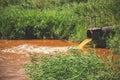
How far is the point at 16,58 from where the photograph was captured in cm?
1259

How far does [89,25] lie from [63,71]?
7890 millimetres

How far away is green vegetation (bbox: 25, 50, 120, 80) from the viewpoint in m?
7.05

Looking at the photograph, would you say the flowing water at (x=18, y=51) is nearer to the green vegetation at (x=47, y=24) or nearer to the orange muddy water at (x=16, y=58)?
the orange muddy water at (x=16, y=58)

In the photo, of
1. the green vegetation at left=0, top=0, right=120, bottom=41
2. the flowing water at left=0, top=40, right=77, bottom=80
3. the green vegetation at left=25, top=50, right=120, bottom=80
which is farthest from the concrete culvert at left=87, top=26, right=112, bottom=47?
the green vegetation at left=25, top=50, right=120, bottom=80

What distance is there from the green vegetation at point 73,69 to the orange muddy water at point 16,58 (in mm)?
1127

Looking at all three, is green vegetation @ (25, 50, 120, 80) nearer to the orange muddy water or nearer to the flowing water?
the orange muddy water

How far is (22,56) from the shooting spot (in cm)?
1289

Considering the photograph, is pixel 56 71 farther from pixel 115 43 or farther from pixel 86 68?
pixel 115 43

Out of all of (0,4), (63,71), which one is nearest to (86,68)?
(63,71)

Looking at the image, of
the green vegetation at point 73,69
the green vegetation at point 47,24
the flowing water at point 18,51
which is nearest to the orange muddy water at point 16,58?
the flowing water at point 18,51

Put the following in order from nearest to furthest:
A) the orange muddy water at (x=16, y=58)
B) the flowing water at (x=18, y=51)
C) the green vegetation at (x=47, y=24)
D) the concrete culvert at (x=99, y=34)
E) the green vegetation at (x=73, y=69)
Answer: the green vegetation at (x=73, y=69), the orange muddy water at (x=16, y=58), the flowing water at (x=18, y=51), the concrete culvert at (x=99, y=34), the green vegetation at (x=47, y=24)

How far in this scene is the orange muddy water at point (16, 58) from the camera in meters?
10.1

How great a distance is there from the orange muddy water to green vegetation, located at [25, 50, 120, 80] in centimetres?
113

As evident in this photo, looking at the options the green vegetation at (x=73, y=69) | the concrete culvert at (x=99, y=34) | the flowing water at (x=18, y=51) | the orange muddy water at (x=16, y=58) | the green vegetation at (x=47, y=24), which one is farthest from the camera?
the green vegetation at (x=47, y=24)
